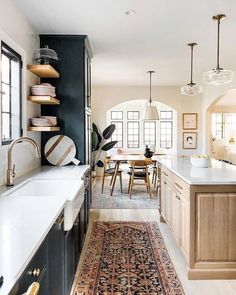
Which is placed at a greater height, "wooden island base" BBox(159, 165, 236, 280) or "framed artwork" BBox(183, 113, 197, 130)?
"framed artwork" BBox(183, 113, 197, 130)

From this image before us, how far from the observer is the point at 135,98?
928cm

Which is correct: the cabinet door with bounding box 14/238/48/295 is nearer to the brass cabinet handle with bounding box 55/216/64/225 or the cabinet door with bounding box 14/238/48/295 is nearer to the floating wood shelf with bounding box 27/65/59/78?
the brass cabinet handle with bounding box 55/216/64/225

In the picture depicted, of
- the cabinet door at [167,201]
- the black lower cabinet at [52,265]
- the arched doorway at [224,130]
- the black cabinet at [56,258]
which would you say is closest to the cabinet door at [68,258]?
the black lower cabinet at [52,265]

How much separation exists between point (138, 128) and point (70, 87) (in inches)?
319

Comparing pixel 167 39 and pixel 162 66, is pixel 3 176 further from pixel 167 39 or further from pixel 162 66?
pixel 162 66

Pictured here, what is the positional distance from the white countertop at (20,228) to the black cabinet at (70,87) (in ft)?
6.41

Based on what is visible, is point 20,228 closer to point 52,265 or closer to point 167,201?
point 52,265

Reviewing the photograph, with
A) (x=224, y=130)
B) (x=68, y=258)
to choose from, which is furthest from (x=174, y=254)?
(x=224, y=130)

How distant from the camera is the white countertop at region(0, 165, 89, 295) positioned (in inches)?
42.3

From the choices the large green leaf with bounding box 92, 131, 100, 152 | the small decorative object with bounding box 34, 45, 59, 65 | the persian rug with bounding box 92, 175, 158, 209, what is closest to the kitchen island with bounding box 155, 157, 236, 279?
the small decorative object with bounding box 34, 45, 59, 65

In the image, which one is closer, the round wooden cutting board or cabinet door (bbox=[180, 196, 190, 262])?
cabinet door (bbox=[180, 196, 190, 262])

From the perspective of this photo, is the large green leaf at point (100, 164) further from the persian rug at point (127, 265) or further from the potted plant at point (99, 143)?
the persian rug at point (127, 265)

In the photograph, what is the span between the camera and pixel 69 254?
242 centimetres

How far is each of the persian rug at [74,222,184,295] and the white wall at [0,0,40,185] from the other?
1.19 metres
